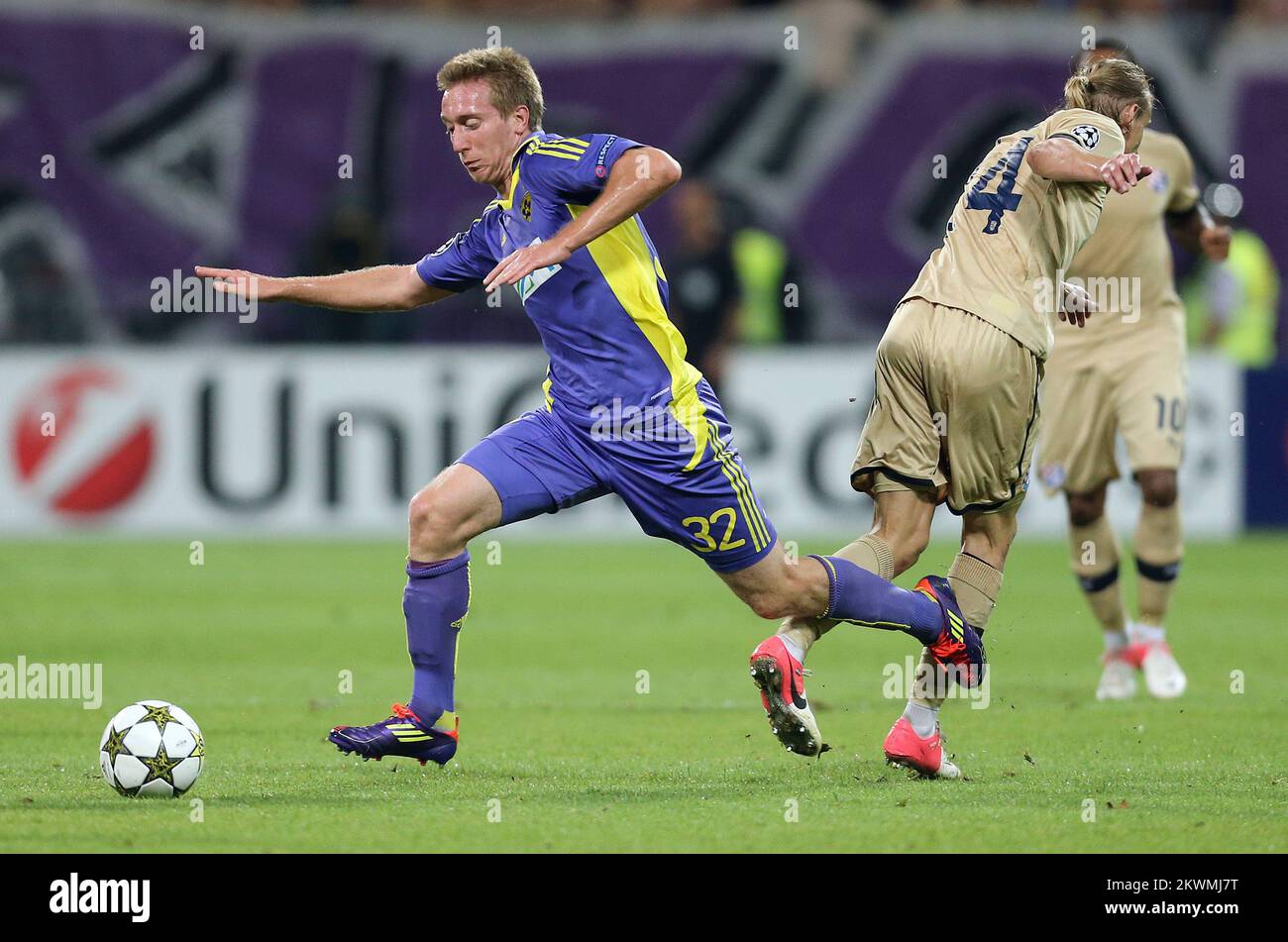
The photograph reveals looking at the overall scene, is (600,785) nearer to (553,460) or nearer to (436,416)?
(553,460)

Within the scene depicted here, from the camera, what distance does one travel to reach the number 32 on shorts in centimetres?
614

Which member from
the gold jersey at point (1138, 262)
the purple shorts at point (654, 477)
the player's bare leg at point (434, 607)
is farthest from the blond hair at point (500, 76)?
the gold jersey at point (1138, 262)

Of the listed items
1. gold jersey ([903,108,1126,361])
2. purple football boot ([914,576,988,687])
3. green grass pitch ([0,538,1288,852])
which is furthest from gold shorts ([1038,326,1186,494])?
purple football boot ([914,576,988,687])

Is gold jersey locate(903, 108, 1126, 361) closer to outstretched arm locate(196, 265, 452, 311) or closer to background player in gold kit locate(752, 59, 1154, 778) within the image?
background player in gold kit locate(752, 59, 1154, 778)

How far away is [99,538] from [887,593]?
9.92 meters

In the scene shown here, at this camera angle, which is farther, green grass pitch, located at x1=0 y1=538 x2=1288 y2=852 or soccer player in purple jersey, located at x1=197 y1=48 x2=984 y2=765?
soccer player in purple jersey, located at x1=197 y1=48 x2=984 y2=765

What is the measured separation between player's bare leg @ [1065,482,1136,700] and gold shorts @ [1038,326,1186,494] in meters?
0.08

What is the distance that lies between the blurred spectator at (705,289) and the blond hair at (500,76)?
896 cm

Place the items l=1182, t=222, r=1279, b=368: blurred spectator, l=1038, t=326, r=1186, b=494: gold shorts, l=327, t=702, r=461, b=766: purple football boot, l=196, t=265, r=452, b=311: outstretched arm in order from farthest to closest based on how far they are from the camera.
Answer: l=1182, t=222, r=1279, b=368: blurred spectator, l=1038, t=326, r=1186, b=494: gold shorts, l=196, t=265, r=452, b=311: outstretched arm, l=327, t=702, r=461, b=766: purple football boot

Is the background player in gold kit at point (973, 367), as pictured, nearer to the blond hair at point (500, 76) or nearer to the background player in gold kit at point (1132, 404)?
the blond hair at point (500, 76)

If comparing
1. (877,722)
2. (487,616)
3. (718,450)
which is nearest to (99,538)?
(487,616)

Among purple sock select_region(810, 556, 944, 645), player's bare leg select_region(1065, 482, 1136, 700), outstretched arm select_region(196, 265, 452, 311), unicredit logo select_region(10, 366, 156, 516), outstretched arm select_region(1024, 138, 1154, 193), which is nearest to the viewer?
outstretched arm select_region(1024, 138, 1154, 193)

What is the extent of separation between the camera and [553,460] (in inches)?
245
